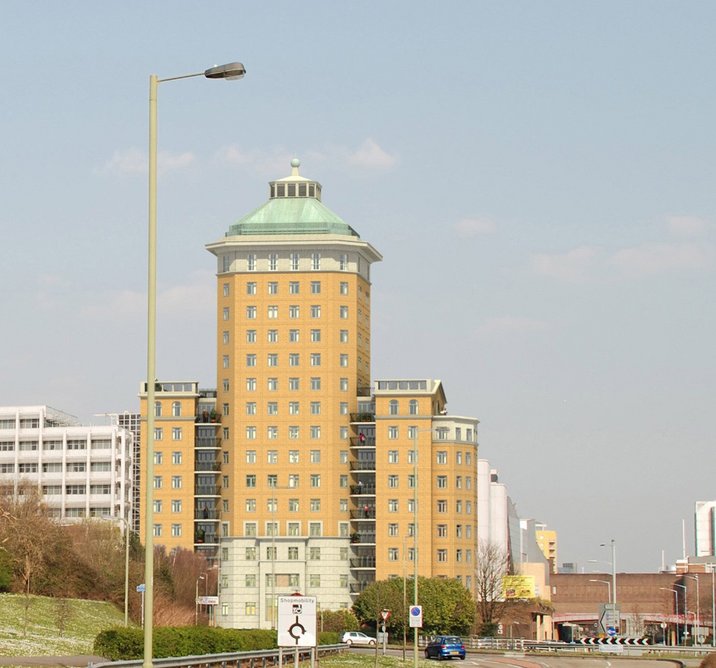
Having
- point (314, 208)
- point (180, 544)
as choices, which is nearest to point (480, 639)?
point (180, 544)

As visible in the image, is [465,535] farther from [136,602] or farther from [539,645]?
[136,602]

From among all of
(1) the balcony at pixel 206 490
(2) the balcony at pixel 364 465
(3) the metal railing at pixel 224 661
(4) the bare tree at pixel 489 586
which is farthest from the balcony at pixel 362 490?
(3) the metal railing at pixel 224 661

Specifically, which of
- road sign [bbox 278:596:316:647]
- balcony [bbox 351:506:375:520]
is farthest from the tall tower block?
road sign [bbox 278:596:316:647]

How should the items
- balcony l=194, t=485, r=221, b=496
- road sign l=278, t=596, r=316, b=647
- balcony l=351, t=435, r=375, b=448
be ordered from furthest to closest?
balcony l=194, t=485, r=221, b=496, balcony l=351, t=435, r=375, b=448, road sign l=278, t=596, r=316, b=647

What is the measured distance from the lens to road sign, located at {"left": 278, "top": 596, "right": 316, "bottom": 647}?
35.4 meters

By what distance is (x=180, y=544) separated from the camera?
168 m

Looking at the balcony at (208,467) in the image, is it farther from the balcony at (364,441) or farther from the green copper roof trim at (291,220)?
the green copper roof trim at (291,220)

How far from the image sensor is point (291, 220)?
172250mm

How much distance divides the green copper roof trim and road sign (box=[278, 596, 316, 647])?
136264mm

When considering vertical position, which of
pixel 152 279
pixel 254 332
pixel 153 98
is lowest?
pixel 152 279

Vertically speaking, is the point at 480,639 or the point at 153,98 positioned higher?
the point at 153,98

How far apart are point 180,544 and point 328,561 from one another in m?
15.9

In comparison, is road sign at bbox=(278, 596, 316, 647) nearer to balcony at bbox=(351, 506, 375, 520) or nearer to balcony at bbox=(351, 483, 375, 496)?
balcony at bbox=(351, 506, 375, 520)

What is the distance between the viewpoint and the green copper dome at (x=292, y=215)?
171500mm
